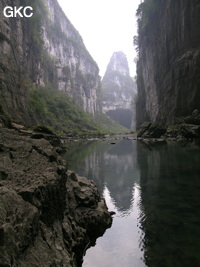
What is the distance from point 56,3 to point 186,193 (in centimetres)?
18048

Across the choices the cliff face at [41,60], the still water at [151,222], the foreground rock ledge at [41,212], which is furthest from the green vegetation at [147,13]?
the foreground rock ledge at [41,212]

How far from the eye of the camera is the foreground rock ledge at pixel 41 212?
411 centimetres

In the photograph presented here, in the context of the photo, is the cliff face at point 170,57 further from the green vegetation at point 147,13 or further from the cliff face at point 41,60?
the cliff face at point 41,60

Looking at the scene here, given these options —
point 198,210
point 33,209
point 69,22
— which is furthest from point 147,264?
point 69,22

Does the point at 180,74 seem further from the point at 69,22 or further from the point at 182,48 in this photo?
the point at 69,22

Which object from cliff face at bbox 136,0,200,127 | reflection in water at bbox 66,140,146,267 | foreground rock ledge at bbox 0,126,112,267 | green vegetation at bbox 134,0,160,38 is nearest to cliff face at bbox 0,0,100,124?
reflection in water at bbox 66,140,146,267

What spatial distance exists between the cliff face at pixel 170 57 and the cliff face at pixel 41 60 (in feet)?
97.8

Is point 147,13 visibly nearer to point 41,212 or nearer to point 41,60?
point 41,60

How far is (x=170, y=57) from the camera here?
176ft

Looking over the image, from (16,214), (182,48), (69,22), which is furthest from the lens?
(69,22)

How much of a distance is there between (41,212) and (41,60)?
101 m

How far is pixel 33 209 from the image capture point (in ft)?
15.9

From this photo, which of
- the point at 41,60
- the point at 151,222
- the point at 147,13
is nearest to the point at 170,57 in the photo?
the point at 147,13

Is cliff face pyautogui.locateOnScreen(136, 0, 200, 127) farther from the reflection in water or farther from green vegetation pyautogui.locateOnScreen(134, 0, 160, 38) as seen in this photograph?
the reflection in water
